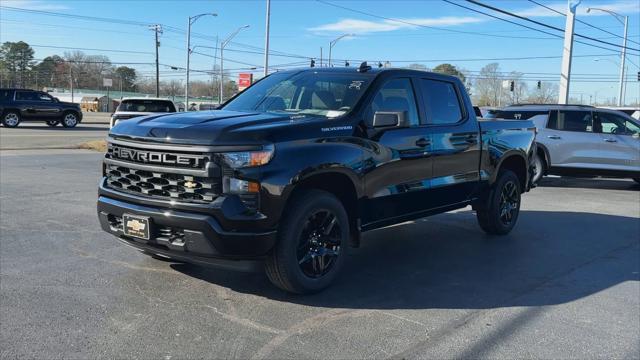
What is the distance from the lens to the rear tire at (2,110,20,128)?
2905 centimetres

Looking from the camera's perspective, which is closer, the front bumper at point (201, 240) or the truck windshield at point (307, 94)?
the front bumper at point (201, 240)

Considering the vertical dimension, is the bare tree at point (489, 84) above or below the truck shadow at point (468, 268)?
above

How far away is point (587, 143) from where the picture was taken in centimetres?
A: 1297

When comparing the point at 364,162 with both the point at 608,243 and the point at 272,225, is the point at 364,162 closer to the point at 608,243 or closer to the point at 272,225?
the point at 272,225

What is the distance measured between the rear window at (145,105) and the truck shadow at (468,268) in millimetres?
12493

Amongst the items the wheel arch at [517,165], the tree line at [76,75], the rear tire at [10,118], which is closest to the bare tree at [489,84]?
the tree line at [76,75]

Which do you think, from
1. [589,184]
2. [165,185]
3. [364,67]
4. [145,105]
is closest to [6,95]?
[145,105]

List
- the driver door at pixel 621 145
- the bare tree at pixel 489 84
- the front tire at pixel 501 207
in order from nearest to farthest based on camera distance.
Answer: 1. the front tire at pixel 501 207
2. the driver door at pixel 621 145
3. the bare tree at pixel 489 84

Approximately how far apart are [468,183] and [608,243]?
7.53 feet

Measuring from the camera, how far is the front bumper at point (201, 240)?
4.09 m

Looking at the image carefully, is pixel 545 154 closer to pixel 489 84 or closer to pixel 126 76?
pixel 489 84

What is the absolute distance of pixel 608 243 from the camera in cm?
734

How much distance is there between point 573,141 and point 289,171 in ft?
35.1

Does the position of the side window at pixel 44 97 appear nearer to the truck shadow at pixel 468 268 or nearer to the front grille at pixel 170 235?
the truck shadow at pixel 468 268
